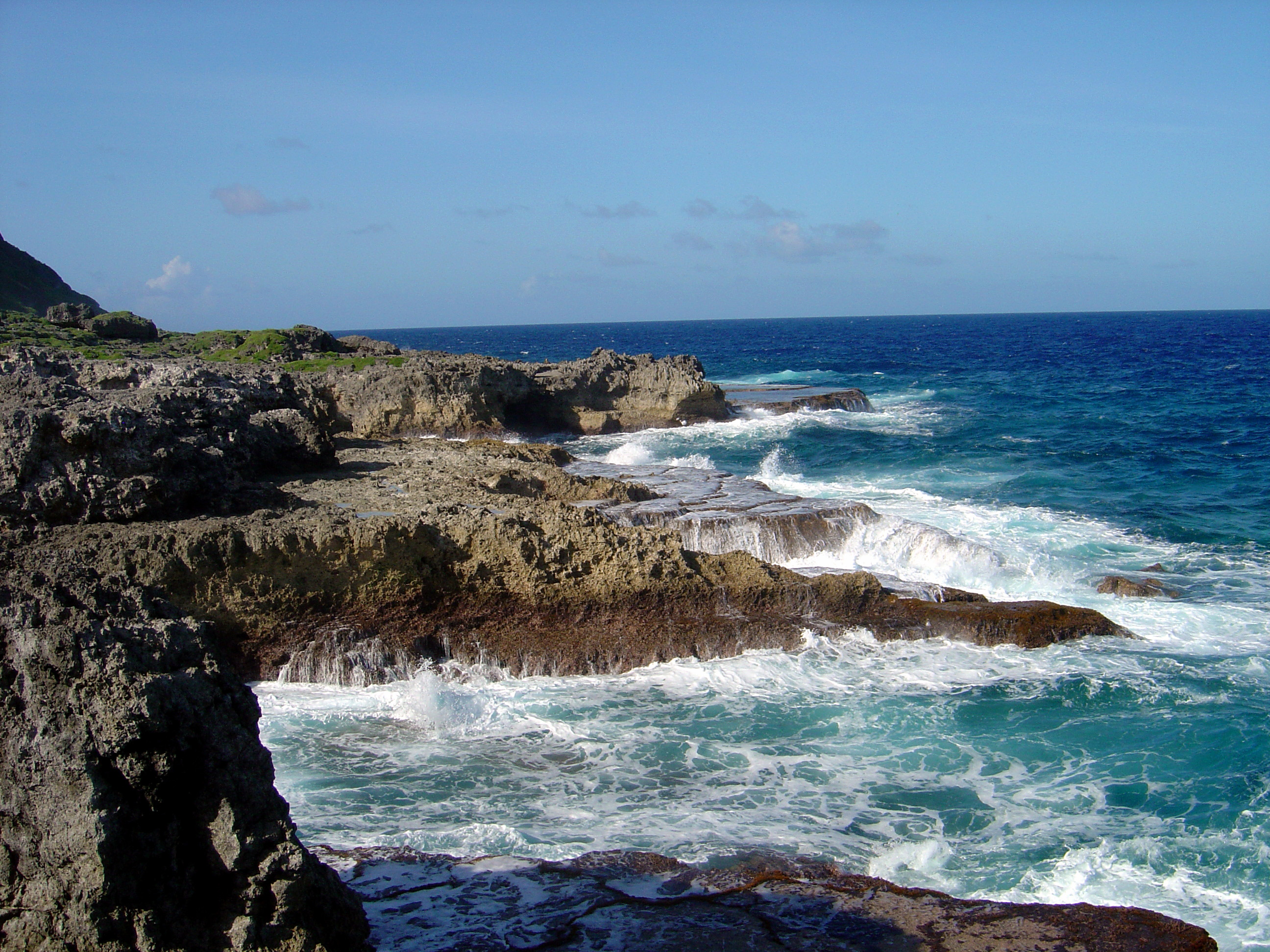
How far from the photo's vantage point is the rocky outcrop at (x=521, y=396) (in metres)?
26.6

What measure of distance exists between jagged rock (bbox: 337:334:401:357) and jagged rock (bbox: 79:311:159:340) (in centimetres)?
704

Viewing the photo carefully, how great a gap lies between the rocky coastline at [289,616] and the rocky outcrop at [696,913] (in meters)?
0.03

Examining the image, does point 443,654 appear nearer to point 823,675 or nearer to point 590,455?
point 823,675

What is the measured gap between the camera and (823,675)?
37.0 ft

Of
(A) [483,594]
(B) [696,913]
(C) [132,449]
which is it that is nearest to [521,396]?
(A) [483,594]

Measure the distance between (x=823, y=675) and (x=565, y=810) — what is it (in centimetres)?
418

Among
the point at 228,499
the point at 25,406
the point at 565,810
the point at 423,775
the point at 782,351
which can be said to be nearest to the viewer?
the point at 565,810

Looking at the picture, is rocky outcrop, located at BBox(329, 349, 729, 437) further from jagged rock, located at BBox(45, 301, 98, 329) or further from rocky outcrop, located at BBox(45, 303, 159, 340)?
jagged rock, located at BBox(45, 301, 98, 329)

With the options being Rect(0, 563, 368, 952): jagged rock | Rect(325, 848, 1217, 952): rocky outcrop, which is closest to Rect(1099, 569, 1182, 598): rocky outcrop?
Rect(325, 848, 1217, 952): rocky outcrop

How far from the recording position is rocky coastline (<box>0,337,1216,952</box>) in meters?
4.71

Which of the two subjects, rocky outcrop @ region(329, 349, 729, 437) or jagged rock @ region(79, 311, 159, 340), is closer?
rocky outcrop @ region(329, 349, 729, 437)

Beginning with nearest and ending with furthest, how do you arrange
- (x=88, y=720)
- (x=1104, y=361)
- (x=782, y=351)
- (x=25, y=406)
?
(x=88, y=720), (x=25, y=406), (x=1104, y=361), (x=782, y=351)

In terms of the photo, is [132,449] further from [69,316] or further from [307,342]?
[69,316]

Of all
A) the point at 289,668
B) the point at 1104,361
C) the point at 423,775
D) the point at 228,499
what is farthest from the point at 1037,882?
the point at 1104,361
